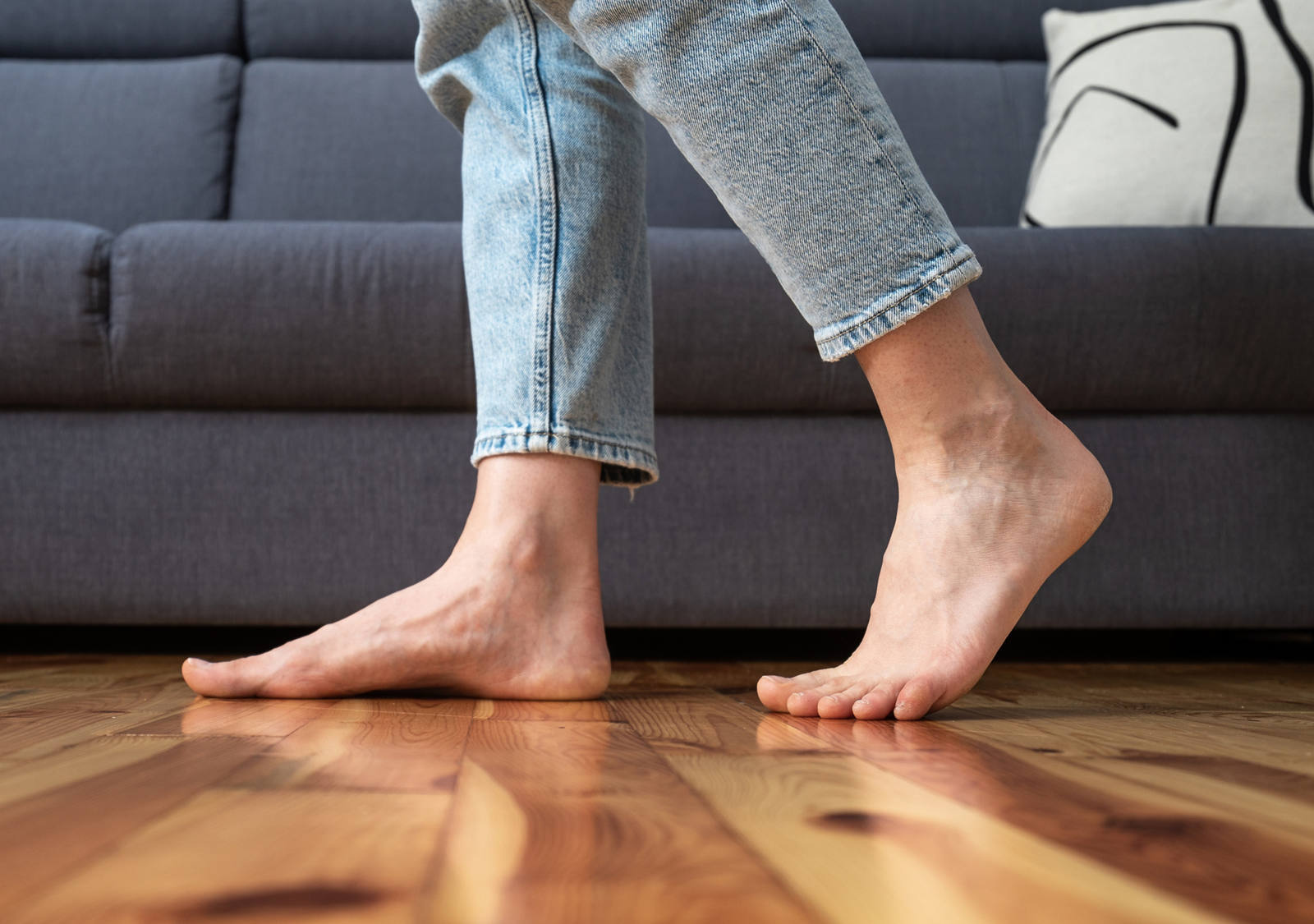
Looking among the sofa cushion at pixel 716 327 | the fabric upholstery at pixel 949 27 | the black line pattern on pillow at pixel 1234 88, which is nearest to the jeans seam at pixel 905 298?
the sofa cushion at pixel 716 327

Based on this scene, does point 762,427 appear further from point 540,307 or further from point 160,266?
point 160,266

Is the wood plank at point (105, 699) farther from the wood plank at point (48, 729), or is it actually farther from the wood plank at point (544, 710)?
the wood plank at point (544, 710)

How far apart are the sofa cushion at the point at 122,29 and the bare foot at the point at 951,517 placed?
5.75 feet

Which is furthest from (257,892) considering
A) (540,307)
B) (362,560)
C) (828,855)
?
(362,560)

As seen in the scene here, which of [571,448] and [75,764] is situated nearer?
[75,764]

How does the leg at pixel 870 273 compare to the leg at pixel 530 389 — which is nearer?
the leg at pixel 870 273

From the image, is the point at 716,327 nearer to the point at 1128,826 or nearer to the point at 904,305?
the point at 904,305

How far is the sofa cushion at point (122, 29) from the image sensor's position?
190cm

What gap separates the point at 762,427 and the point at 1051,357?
304 mm

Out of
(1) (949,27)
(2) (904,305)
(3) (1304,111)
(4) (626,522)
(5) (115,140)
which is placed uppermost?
(1) (949,27)

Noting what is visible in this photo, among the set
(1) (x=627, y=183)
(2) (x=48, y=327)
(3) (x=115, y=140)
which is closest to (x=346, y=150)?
(3) (x=115, y=140)

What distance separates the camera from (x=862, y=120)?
22.4 inches

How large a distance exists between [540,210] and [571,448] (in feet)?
0.53

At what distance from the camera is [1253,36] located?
1486 mm
